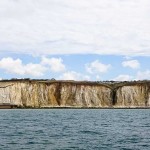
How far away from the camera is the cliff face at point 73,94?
151913 mm

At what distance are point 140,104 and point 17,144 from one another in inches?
4852

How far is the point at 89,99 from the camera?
157 meters

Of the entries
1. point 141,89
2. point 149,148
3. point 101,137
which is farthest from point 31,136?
point 141,89

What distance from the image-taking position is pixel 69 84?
160625 mm

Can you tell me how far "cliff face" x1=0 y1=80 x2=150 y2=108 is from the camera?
152m

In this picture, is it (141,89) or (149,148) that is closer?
(149,148)

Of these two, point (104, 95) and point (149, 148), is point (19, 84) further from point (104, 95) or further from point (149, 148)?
point (149, 148)

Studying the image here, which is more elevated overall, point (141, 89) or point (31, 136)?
point (141, 89)

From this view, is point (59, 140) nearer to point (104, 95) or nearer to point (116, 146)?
point (116, 146)

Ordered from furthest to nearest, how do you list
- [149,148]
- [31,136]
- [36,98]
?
[36,98] < [31,136] < [149,148]

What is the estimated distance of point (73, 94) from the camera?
15750cm

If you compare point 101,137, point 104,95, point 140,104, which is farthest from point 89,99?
point 101,137

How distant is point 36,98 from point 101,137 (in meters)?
110

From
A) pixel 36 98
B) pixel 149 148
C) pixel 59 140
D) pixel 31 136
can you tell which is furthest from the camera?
pixel 36 98
